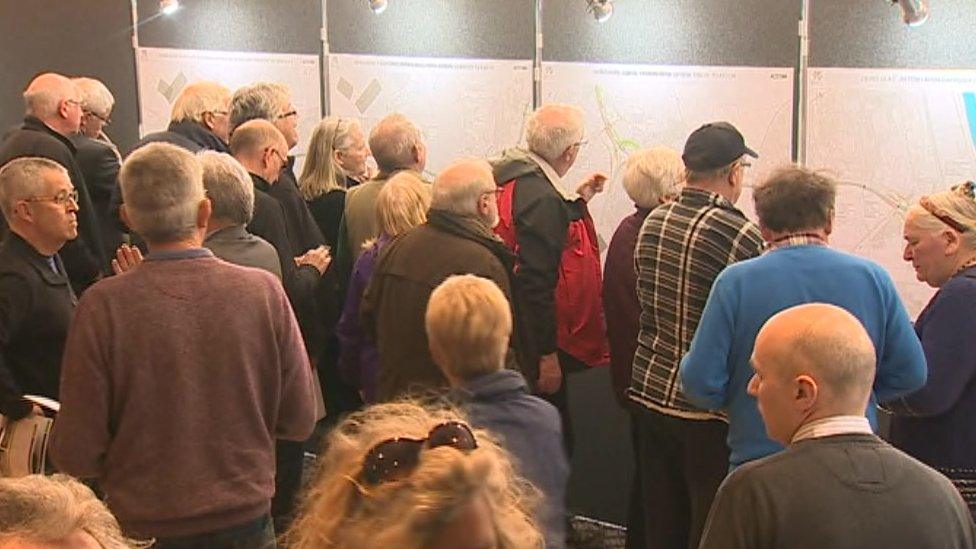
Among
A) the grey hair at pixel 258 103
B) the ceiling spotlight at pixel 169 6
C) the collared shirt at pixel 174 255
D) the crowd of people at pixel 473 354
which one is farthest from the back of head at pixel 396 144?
the ceiling spotlight at pixel 169 6

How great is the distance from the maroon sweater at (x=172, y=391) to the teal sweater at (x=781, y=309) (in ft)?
3.64

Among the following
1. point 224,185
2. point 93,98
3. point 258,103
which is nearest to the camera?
point 224,185

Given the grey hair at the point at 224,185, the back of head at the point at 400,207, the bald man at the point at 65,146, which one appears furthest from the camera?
the bald man at the point at 65,146

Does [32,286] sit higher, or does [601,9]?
[601,9]

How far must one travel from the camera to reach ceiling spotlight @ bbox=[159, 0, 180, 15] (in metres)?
6.66

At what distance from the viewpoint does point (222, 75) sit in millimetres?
6547

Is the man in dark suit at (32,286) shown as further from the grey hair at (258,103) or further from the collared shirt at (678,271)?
the collared shirt at (678,271)

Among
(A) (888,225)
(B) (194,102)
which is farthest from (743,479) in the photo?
(B) (194,102)

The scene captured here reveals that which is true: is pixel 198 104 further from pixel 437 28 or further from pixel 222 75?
pixel 222 75

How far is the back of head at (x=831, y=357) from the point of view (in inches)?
94.5

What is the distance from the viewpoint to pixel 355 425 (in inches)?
68.5

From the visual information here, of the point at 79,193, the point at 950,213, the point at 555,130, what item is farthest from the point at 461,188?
the point at 79,193

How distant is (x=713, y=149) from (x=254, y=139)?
160 centimetres

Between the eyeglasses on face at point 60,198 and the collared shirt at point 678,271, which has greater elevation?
the eyeglasses on face at point 60,198
